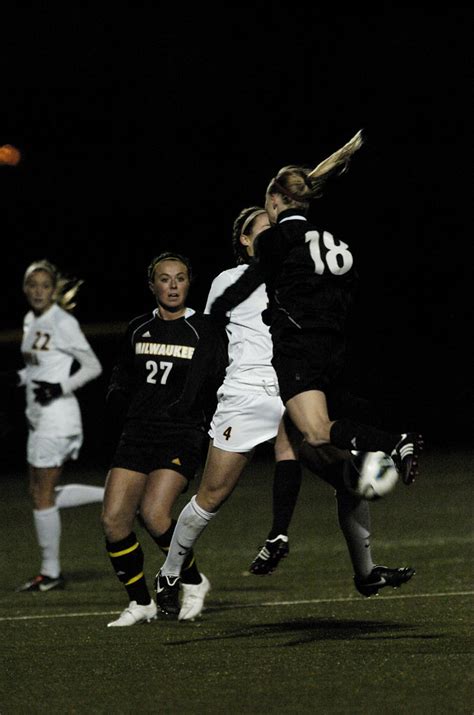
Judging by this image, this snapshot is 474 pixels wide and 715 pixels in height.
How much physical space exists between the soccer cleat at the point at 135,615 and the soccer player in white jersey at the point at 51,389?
1967 mm

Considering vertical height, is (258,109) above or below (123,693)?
above

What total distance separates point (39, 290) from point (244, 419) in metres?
3.37

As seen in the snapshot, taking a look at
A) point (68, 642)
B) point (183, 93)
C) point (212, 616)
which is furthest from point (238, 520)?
point (183, 93)

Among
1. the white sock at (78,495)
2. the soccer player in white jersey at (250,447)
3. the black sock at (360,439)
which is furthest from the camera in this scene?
the white sock at (78,495)

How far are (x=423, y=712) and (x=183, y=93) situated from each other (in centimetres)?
1481

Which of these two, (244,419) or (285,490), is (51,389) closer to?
(244,419)

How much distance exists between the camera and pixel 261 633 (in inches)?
248

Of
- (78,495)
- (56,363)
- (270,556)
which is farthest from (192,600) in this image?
(56,363)

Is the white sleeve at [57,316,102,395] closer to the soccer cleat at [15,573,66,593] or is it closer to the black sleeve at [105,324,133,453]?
the soccer cleat at [15,573,66,593]

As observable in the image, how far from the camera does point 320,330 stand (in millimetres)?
5512

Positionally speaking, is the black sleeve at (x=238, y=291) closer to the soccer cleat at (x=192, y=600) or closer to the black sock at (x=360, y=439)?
the black sock at (x=360, y=439)

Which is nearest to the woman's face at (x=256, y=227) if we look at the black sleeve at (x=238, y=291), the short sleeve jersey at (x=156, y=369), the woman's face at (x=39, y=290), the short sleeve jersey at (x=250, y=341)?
the short sleeve jersey at (x=250, y=341)

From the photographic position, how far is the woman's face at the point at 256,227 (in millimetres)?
6145

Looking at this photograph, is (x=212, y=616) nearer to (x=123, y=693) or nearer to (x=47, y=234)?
(x=123, y=693)
